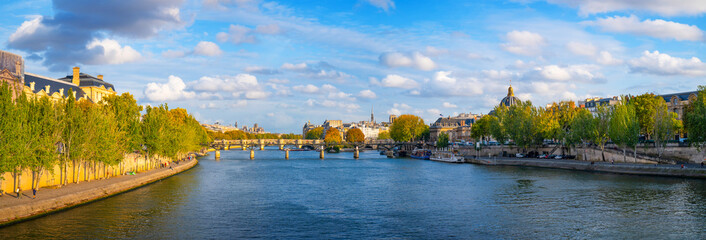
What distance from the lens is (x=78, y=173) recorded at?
44156 millimetres

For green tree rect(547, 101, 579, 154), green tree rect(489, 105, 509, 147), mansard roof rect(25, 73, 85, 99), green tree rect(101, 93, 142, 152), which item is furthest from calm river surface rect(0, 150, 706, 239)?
green tree rect(489, 105, 509, 147)

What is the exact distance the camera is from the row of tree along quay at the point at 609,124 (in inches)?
2717

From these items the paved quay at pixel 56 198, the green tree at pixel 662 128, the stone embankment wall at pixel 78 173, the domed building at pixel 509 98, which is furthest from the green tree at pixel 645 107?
the domed building at pixel 509 98

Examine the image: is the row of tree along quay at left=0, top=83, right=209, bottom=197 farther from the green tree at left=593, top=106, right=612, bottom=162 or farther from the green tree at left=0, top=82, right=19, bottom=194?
the green tree at left=593, top=106, right=612, bottom=162

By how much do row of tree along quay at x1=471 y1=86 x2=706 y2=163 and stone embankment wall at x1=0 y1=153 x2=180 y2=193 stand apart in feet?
207

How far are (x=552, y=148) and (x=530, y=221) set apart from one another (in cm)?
7103

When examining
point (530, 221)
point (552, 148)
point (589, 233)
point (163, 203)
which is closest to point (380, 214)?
point (530, 221)

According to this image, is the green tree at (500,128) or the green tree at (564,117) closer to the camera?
the green tree at (564,117)

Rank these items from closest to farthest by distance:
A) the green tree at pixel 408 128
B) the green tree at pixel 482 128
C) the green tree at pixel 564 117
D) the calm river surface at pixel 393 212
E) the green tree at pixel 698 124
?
the calm river surface at pixel 393 212 < the green tree at pixel 698 124 < the green tree at pixel 564 117 < the green tree at pixel 482 128 < the green tree at pixel 408 128

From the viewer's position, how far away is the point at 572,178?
6138 centimetres

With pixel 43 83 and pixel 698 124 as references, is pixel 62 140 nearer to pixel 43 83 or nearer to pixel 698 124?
pixel 43 83

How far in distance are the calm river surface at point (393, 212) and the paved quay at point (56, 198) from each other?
30.8 inches

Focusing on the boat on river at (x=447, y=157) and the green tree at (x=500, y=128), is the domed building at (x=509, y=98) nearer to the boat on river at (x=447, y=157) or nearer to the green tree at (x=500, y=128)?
the boat on river at (x=447, y=157)

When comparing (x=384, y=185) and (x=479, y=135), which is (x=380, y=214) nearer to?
(x=384, y=185)
